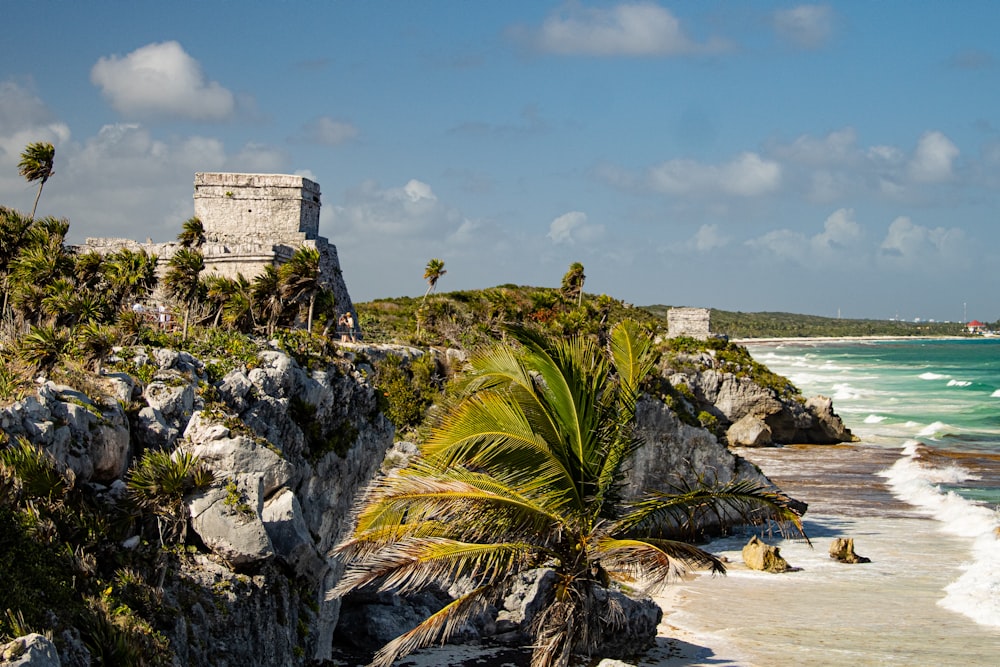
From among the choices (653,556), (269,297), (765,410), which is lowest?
(765,410)

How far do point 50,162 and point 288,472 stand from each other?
828 inches

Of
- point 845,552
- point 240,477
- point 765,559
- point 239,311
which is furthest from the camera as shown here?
point 239,311

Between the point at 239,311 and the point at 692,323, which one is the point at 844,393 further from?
the point at 239,311

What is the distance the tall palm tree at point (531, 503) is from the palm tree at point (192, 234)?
25034mm

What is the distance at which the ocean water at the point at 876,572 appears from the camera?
15.4 m

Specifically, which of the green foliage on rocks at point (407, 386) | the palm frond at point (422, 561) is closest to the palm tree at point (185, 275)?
the green foliage on rocks at point (407, 386)

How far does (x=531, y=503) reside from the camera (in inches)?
395

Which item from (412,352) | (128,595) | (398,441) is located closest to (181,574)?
(128,595)

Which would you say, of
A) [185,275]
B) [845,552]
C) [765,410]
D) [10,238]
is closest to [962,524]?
[845,552]

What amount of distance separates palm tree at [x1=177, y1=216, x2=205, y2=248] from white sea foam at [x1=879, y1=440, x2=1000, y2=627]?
2614 centimetres

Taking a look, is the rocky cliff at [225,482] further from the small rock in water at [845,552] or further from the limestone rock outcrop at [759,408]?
the limestone rock outcrop at [759,408]

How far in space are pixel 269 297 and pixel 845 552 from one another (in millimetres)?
15345

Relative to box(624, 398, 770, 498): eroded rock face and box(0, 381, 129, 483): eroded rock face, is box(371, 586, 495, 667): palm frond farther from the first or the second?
box(624, 398, 770, 498): eroded rock face

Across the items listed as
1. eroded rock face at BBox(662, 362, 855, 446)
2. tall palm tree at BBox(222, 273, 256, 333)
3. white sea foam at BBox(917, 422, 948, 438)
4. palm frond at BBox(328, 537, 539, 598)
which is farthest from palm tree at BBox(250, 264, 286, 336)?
white sea foam at BBox(917, 422, 948, 438)
